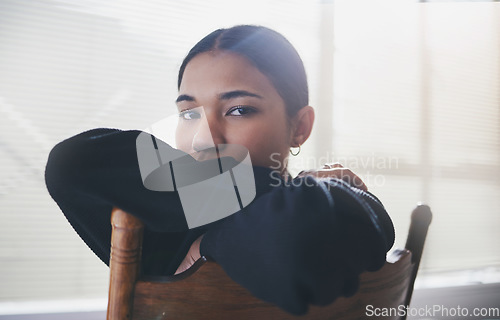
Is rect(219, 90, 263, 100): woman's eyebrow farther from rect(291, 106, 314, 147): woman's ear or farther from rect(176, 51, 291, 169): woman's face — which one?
rect(291, 106, 314, 147): woman's ear

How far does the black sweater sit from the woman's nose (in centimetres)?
16

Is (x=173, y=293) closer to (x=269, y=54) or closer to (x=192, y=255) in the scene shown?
(x=192, y=255)

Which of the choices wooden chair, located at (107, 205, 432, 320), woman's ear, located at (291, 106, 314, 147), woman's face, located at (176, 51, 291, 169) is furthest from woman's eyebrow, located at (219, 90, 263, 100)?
wooden chair, located at (107, 205, 432, 320)

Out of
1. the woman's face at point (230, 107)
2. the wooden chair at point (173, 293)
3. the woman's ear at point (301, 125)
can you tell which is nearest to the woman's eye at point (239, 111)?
the woman's face at point (230, 107)

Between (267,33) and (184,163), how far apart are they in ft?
1.07

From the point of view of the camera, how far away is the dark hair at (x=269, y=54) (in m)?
0.49

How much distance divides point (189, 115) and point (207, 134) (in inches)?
2.9

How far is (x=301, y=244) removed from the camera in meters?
0.26

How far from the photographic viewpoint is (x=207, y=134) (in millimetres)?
443

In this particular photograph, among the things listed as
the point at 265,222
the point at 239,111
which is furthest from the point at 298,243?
the point at 239,111

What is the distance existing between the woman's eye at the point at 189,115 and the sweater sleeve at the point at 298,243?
0.22 m

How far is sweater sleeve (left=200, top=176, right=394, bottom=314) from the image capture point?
0.26 metres

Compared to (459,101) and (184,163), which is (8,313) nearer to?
(184,163)

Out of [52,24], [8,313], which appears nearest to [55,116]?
[52,24]
